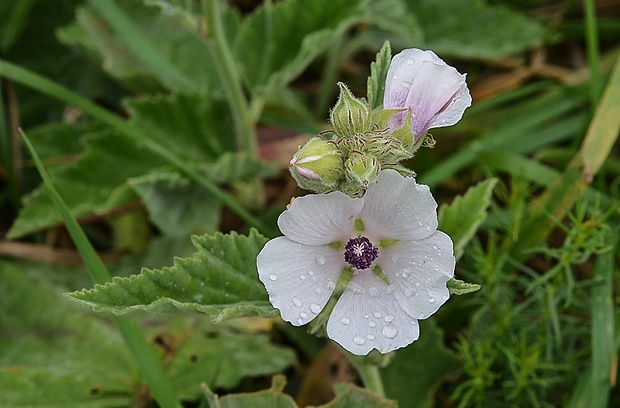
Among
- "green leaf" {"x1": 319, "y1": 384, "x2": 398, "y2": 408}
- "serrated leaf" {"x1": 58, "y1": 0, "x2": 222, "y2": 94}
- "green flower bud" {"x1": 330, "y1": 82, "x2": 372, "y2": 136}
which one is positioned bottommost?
"green leaf" {"x1": 319, "y1": 384, "x2": 398, "y2": 408}

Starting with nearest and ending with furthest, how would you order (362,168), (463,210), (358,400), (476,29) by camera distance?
(362,168), (358,400), (463,210), (476,29)

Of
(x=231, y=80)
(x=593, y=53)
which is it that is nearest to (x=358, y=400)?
(x=231, y=80)

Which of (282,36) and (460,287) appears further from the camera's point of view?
(282,36)

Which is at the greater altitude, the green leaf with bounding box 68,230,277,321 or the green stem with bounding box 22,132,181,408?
the green leaf with bounding box 68,230,277,321

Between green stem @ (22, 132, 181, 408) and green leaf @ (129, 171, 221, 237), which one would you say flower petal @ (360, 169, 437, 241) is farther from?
green leaf @ (129, 171, 221, 237)

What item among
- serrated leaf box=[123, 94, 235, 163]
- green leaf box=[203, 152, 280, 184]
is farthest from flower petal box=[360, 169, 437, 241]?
serrated leaf box=[123, 94, 235, 163]

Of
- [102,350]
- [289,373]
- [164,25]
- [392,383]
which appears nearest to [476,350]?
[392,383]

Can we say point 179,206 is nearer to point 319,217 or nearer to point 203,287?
point 203,287
